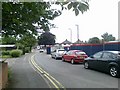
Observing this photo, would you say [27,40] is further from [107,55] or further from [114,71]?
[114,71]

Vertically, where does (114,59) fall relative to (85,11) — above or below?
below

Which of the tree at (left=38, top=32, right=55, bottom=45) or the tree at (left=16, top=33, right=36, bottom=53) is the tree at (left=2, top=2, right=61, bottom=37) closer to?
the tree at (left=16, top=33, right=36, bottom=53)

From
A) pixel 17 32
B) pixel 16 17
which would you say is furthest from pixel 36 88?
pixel 17 32

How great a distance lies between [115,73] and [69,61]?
12744 millimetres

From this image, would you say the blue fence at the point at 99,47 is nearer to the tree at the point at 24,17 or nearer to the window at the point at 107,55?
the window at the point at 107,55

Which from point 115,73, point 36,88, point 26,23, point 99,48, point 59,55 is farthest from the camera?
point 59,55

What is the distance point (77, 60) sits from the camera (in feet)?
80.9

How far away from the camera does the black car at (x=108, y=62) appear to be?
579 inches

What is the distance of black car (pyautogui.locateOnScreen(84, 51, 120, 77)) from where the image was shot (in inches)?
579

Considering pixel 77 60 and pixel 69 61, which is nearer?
pixel 77 60

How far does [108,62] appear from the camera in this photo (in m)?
15.6

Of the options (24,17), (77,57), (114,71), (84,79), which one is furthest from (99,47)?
(24,17)

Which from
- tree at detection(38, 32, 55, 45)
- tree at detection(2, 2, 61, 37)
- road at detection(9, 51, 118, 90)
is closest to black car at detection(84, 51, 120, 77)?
road at detection(9, 51, 118, 90)

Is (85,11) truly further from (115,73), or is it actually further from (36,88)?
(115,73)
